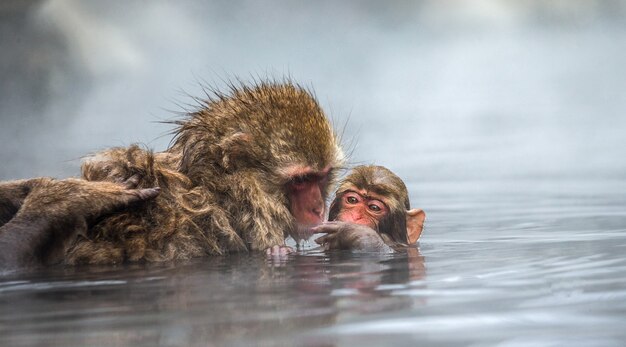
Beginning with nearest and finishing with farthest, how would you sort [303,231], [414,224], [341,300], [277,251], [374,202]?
1. [341,300]
2. [277,251]
3. [303,231]
4. [374,202]
5. [414,224]

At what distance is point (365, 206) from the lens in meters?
5.43

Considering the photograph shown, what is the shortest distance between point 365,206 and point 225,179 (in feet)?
3.30

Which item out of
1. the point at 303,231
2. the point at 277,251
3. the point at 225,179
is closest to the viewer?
the point at 277,251

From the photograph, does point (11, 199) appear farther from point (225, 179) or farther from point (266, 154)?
point (266, 154)

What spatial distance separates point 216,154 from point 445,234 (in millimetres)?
1885

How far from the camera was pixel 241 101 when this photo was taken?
5051 mm

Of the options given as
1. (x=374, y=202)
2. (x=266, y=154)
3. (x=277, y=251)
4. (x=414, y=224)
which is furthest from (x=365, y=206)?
(x=277, y=251)

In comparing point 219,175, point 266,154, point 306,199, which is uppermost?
point 266,154

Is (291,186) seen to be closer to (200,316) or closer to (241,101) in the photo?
(241,101)

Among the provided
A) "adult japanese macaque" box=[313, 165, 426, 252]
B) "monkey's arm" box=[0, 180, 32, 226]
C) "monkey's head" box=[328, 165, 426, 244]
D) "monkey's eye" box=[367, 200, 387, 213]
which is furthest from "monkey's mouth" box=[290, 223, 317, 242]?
"monkey's arm" box=[0, 180, 32, 226]

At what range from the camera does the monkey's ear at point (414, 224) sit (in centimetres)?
567

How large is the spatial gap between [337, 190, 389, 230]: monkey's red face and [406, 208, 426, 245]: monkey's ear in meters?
0.26

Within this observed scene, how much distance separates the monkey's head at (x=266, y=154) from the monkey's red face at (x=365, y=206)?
35 centimetres

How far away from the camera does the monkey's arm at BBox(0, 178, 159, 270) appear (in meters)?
4.06
